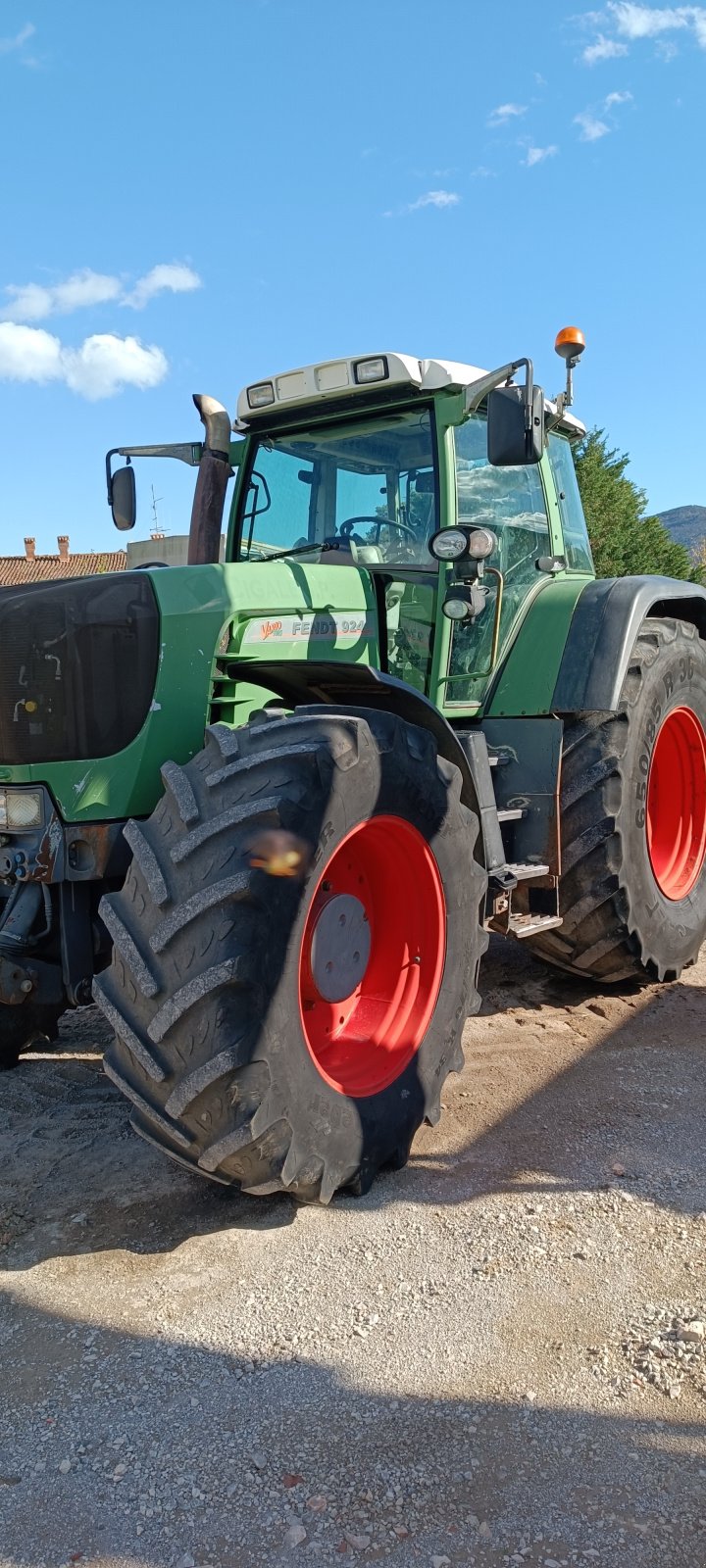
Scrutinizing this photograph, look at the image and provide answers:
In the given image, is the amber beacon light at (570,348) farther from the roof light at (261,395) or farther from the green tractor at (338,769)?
the roof light at (261,395)

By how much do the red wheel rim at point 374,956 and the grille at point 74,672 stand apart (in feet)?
2.57

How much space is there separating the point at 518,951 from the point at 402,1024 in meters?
2.45

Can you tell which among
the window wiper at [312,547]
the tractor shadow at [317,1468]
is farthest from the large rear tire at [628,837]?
the tractor shadow at [317,1468]

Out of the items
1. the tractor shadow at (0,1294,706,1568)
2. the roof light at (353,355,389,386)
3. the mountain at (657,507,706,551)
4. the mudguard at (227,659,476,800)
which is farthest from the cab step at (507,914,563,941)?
the mountain at (657,507,706,551)

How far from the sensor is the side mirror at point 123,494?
15.7 ft

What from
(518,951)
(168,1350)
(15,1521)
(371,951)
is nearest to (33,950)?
(371,951)

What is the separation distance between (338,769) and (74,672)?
0.91 meters

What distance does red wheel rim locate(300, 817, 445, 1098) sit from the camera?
10.2ft

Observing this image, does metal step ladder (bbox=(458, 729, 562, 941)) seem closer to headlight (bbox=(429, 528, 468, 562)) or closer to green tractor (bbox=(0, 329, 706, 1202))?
green tractor (bbox=(0, 329, 706, 1202))

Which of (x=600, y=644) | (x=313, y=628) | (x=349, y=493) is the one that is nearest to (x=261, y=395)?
(x=349, y=493)

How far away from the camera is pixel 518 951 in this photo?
5.72m

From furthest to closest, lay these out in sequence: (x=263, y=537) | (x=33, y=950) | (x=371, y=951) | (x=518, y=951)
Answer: (x=518, y=951)
(x=263, y=537)
(x=371, y=951)
(x=33, y=950)

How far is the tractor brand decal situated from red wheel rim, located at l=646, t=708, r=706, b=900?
6.40ft

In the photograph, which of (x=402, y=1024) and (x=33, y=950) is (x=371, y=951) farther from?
(x=33, y=950)
